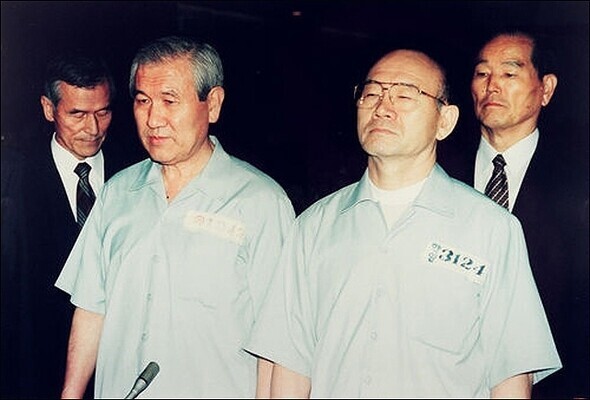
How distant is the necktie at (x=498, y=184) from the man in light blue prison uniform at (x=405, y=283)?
1.68 feet

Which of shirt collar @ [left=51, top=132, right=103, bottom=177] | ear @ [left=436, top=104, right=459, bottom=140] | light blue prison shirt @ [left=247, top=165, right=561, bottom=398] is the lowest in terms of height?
light blue prison shirt @ [left=247, top=165, right=561, bottom=398]

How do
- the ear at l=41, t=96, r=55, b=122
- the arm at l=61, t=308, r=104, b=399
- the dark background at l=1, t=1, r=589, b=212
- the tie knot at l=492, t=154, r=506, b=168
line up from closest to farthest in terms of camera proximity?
1. the arm at l=61, t=308, r=104, b=399
2. the tie knot at l=492, t=154, r=506, b=168
3. the ear at l=41, t=96, r=55, b=122
4. the dark background at l=1, t=1, r=589, b=212

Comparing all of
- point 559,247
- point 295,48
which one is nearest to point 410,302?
point 559,247

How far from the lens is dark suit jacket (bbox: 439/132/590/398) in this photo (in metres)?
2.20

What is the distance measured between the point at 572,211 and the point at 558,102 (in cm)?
193

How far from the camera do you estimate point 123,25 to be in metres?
3.90

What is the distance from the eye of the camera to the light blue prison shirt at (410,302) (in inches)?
65.4

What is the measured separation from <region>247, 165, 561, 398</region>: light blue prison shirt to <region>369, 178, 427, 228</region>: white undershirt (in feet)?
0.10

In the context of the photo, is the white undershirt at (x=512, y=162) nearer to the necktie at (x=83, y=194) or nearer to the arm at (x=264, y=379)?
the arm at (x=264, y=379)

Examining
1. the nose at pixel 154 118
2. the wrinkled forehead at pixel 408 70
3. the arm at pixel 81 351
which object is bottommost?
the arm at pixel 81 351

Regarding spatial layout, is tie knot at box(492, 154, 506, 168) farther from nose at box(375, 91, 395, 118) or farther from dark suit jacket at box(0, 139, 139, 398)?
dark suit jacket at box(0, 139, 139, 398)

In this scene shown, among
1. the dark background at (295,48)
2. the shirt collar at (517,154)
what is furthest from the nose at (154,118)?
the dark background at (295,48)

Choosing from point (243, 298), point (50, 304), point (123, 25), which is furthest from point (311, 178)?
point (243, 298)

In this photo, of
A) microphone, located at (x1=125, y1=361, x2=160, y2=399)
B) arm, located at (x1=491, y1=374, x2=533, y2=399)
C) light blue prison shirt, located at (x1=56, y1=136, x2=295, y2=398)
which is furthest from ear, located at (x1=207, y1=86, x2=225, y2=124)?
arm, located at (x1=491, y1=374, x2=533, y2=399)
